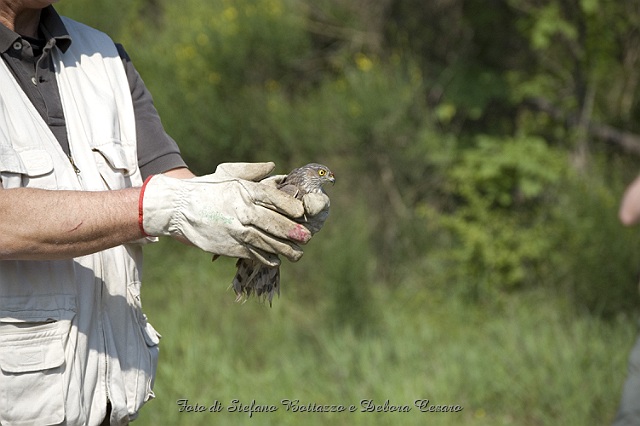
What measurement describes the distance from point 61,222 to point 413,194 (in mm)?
6164

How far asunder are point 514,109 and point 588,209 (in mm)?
2263

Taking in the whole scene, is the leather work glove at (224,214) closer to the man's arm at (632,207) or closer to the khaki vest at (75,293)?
the khaki vest at (75,293)

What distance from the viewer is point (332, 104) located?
767cm

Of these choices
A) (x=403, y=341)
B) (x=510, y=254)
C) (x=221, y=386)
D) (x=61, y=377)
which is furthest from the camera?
(x=510, y=254)

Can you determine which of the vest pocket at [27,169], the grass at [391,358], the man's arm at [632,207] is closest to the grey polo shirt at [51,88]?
the vest pocket at [27,169]

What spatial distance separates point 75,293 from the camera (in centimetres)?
224

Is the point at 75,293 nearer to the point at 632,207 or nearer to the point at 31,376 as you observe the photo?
the point at 31,376

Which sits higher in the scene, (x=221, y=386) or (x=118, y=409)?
(x=118, y=409)

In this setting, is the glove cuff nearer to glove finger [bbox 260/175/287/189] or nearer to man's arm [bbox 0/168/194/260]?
man's arm [bbox 0/168/194/260]

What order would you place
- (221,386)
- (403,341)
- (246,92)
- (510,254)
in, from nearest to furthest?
(221,386) → (403,341) → (510,254) → (246,92)

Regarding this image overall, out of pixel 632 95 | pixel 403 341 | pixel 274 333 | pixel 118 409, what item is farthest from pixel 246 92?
pixel 118 409

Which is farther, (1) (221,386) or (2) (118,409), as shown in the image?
(1) (221,386)

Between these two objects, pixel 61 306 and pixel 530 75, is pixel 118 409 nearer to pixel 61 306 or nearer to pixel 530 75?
pixel 61 306

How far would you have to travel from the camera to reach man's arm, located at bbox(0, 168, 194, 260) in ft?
6.76
